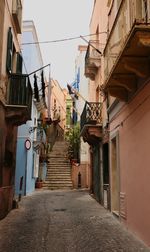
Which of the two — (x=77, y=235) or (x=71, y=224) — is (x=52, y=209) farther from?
(x=77, y=235)

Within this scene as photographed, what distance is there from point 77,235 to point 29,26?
53.1 ft

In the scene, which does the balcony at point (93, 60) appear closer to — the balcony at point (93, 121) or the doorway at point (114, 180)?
the balcony at point (93, 121)

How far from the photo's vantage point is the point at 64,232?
861 centimetres

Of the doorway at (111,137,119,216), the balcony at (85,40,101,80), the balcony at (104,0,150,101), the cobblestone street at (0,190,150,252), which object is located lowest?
the cobblestone street at (0,190,150,252)

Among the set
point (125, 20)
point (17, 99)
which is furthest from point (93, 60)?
point (125, 20)

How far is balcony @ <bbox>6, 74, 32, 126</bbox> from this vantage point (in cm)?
1129

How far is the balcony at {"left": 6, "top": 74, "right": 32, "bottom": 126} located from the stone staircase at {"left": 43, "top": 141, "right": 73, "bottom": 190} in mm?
13162

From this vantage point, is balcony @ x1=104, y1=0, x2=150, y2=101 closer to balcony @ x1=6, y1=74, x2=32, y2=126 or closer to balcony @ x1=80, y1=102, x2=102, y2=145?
balcony @ x1=6, y1=74, x2=32, y2=126

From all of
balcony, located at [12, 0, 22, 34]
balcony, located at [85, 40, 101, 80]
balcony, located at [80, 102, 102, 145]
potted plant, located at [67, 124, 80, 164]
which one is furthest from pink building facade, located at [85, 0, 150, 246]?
potted plant, located at [67, 124, 80, 164]

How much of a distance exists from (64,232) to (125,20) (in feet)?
17.5

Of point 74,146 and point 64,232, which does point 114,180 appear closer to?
point 64,232

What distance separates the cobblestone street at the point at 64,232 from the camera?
7.04 m

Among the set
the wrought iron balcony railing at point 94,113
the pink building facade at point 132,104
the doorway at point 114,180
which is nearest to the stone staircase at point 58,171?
the wrought iron balcony railing at point 94,113

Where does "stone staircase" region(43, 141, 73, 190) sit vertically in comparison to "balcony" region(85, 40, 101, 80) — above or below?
below
